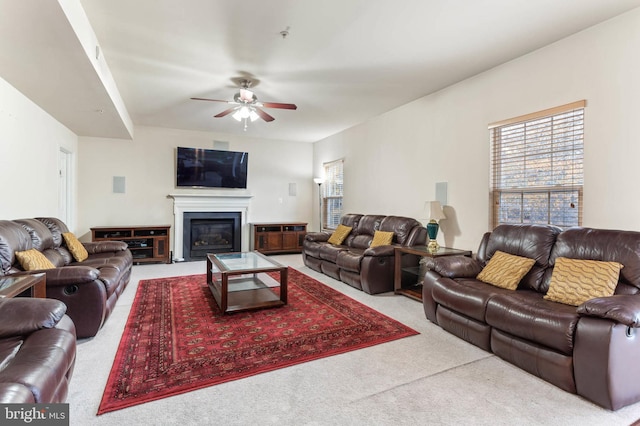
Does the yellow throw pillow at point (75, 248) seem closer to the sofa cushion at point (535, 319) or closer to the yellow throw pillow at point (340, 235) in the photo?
the yellow throw pillow at point (340, 235)

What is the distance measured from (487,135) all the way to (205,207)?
5515mm

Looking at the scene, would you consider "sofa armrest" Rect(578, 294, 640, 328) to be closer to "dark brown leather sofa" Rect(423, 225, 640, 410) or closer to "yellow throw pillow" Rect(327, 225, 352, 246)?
"dark brown leather sofa" Rect(423, 225, 640, 410)

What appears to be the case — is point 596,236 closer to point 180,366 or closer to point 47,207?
point 180,366

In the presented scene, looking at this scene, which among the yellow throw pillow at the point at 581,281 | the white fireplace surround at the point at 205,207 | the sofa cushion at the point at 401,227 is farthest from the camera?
the white fireplace surround at the point at 205,207

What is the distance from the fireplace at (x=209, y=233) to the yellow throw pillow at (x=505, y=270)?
544 cm

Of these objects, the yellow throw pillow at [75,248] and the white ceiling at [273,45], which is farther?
the yellow throw pillow at [75,248]

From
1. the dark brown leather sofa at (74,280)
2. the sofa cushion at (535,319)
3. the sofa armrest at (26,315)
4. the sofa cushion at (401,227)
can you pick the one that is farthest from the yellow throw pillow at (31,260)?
the sofa cushion at (401,227)

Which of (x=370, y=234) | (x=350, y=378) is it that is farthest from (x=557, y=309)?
(x=370, y=234)

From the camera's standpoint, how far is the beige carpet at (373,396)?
1803mm

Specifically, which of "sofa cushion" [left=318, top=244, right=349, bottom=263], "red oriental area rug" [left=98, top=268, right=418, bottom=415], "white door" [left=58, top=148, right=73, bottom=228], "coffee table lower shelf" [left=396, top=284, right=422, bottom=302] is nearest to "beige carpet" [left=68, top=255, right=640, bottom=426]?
"red oriental area rug" [left=98, top=268, right=418, bottom=415]

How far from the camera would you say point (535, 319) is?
7.22 ft

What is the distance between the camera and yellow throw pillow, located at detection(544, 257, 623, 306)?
7.58 ft

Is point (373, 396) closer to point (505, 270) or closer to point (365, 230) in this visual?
point (505, 270)

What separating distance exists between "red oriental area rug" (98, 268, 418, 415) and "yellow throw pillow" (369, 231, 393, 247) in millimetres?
1089
